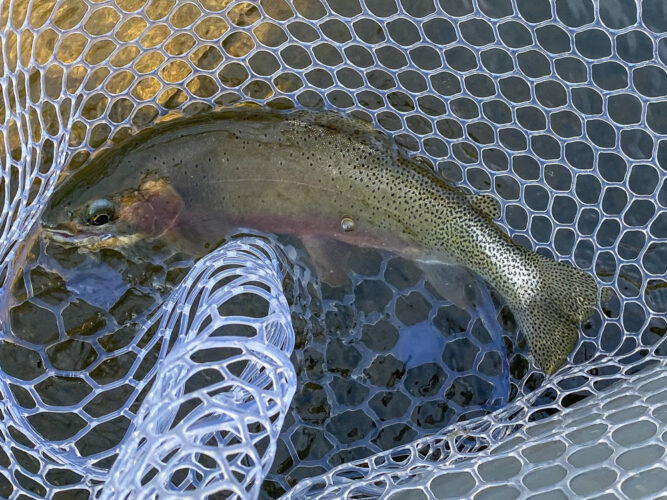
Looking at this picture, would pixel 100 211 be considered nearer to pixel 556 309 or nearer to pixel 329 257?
pixel 329 257

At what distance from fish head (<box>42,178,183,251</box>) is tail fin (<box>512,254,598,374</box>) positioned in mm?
1710

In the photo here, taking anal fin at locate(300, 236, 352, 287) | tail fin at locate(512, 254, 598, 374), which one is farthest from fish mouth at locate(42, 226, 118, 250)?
tail fin at locate(512, 254, 598, 374)

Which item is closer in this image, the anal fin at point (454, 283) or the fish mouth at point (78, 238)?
the fish mouth at point (78, 238)

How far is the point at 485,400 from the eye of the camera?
3619 mm

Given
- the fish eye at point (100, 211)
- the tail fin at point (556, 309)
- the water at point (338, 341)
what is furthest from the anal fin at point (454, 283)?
the fish eye at point (100, 211)

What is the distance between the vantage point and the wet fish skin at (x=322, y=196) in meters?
3.35

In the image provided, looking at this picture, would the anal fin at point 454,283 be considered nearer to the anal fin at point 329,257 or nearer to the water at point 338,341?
Answer: the water at point 338,341

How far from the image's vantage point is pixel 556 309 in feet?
11.0

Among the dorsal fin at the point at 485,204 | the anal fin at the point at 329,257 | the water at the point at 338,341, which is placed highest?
the dorsal fin at the point at 485,204

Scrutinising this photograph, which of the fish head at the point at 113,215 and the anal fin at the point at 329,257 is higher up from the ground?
the fish head at the point at 113,215

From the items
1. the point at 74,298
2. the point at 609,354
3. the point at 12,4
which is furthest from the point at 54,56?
the point at 609,354

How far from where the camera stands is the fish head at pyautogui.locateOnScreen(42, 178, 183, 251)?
3.34m

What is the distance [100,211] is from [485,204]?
5.73 ft

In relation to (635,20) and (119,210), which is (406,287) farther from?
(635,20)
